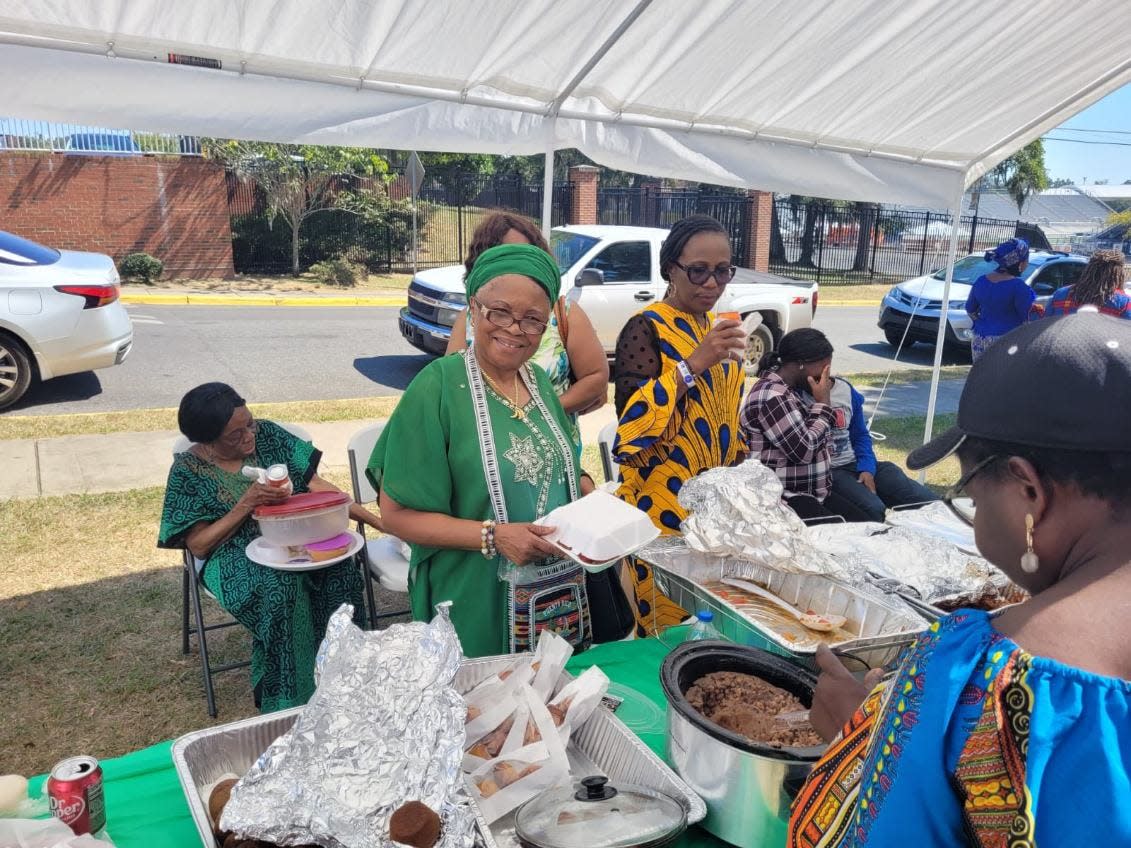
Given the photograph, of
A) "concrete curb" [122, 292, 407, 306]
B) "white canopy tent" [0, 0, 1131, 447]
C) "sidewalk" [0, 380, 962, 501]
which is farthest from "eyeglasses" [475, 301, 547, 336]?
"concrete curb" [122, 292, 407, 306]

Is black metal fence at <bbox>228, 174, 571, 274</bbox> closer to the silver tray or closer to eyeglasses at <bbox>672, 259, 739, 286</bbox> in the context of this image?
eyeglasses at <bbox>672, 259, 739, 286</bbox>

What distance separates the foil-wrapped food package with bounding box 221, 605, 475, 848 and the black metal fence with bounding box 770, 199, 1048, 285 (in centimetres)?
2243

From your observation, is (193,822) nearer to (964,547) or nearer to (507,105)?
(964,547)

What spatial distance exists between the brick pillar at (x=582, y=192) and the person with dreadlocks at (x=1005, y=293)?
36.7ft

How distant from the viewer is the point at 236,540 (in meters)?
3.12

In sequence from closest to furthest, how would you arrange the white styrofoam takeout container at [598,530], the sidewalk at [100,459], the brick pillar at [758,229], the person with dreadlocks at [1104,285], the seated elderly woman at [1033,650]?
the seated elderly woman at [1033,650]
the white styrofoam takeout container at [598,530]
the sidewalk at [100,459]
the person with dreadlocks at [1104,285]
the brick pillar at [758,229]

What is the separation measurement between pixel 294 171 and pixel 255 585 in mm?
16147

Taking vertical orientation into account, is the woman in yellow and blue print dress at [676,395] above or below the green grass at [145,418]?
above

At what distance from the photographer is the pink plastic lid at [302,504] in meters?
2.76

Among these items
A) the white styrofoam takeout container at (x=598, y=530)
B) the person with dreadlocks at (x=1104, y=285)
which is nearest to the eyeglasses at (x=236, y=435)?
the white styrofoam takeout container at (x=598, y=530)

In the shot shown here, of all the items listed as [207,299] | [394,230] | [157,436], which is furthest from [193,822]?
[394,230]

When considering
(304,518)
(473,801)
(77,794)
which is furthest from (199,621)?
(473,801)

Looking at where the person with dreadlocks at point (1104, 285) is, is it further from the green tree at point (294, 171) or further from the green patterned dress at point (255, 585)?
the green tree at point (294, 171)

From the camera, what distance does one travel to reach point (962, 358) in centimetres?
1287
